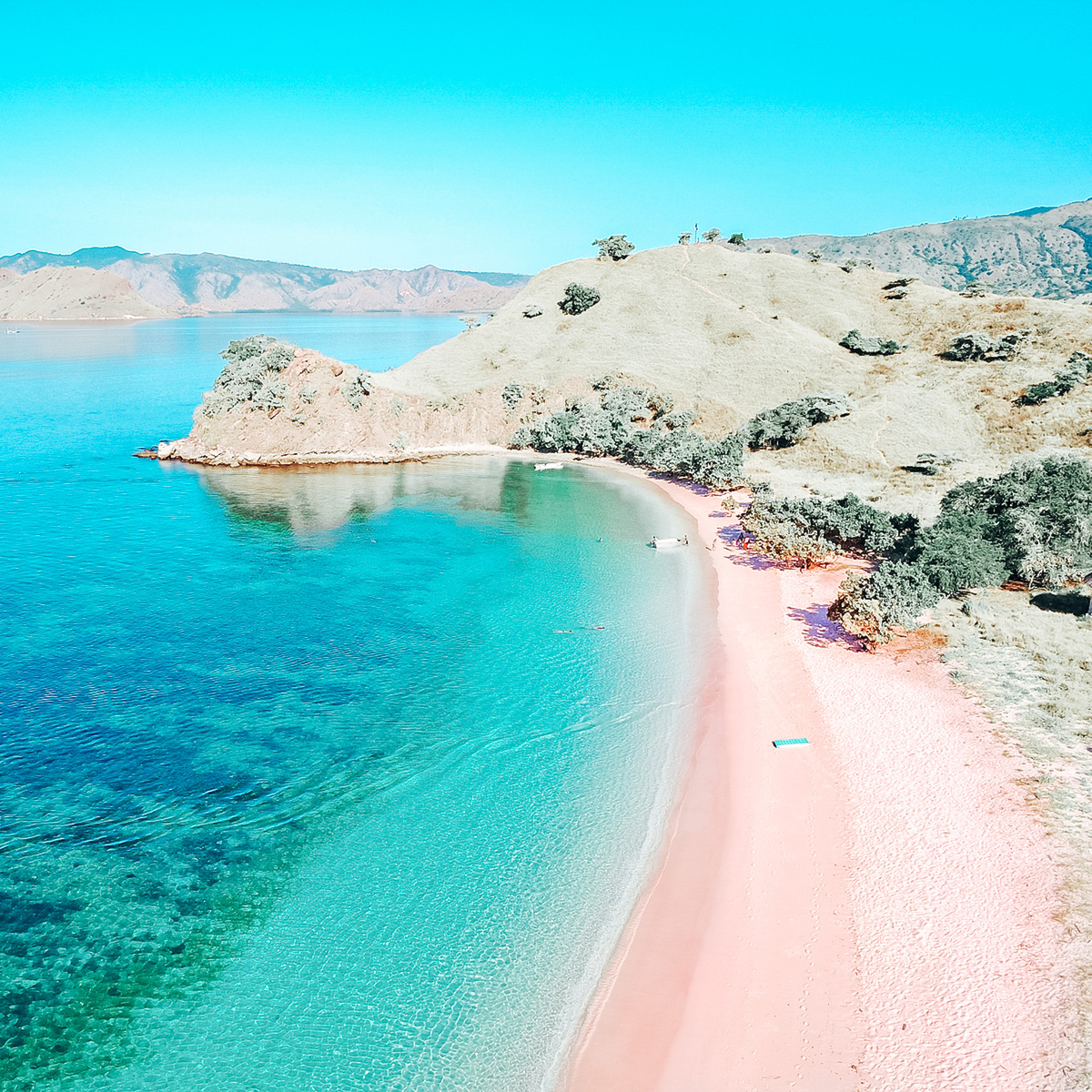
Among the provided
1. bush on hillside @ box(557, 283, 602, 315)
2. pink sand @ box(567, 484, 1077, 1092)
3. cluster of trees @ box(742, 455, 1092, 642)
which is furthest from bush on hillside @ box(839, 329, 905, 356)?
pink sand @ box(567, 484, 1077, 1092)

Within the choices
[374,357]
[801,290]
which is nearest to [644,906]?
[801,290]

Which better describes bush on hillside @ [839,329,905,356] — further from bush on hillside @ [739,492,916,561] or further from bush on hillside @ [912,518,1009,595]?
bush on hillside @ [912,518,1009,595]

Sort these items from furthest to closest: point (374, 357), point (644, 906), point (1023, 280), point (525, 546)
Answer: point (1023, 280), point (374, 357), point (525, 546), point (644, 906)

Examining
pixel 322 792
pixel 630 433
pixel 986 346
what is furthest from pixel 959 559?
pixel 986 346

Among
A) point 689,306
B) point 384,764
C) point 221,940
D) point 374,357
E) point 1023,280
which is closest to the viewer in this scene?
point 221,940

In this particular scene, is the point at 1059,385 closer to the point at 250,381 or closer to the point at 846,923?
the point at 846,923

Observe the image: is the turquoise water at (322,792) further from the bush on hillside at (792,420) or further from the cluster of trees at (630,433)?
the bush on hillside at (792,420)

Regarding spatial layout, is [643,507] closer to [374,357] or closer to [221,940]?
[221,940]
